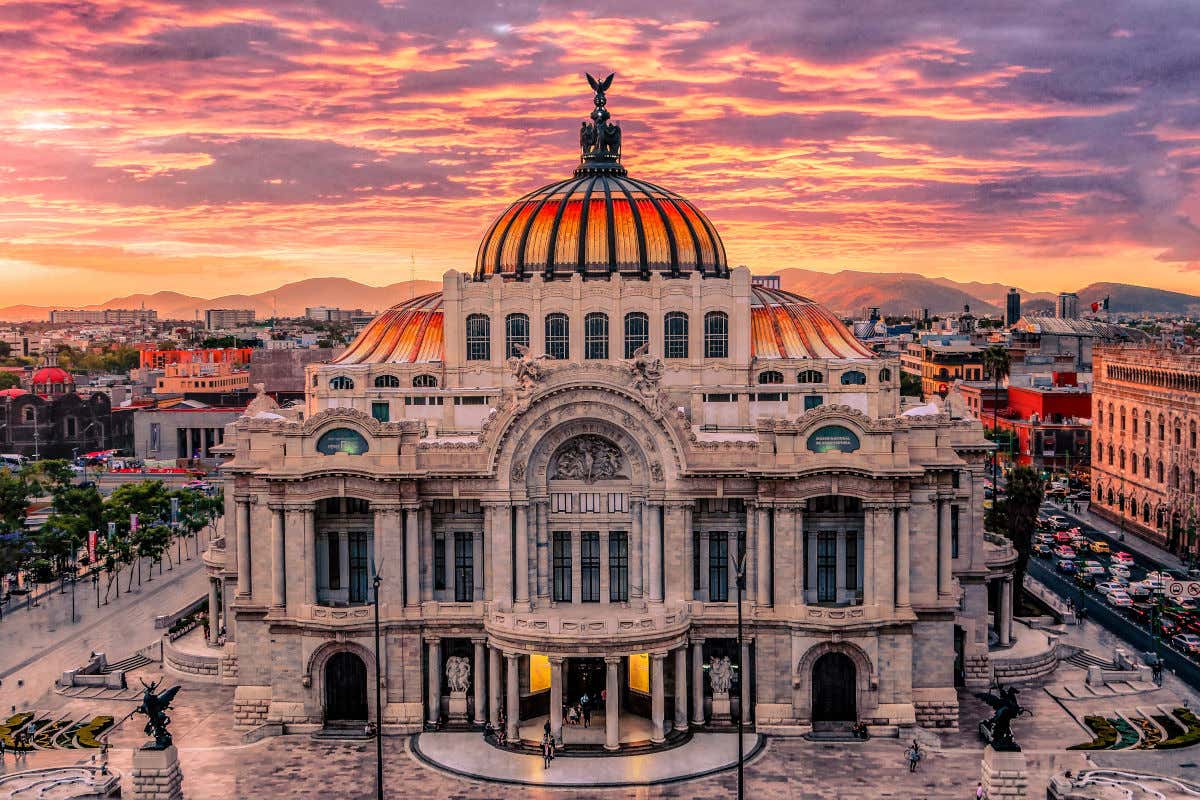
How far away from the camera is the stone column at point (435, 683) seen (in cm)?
7456

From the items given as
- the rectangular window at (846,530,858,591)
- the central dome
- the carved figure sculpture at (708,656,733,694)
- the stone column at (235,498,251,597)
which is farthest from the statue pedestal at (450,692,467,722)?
the central dome

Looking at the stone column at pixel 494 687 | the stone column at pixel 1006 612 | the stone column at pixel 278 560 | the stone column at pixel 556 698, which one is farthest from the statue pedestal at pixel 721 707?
the stone column at pixel 278 560

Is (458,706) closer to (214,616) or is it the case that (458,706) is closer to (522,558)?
(522,558)

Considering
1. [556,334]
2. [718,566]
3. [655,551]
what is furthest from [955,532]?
[556,334]

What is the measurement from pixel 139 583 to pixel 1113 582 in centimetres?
8332

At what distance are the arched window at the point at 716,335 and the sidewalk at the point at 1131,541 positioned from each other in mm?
50875

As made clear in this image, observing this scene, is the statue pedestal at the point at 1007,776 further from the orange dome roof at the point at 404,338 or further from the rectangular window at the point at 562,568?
the orange dome roof at the point at 404,338

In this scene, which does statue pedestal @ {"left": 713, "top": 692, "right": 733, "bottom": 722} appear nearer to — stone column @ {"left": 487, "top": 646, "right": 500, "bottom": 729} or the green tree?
stone column @ {"left": 487, "top": 646, "right": 500, "bottom": 729}

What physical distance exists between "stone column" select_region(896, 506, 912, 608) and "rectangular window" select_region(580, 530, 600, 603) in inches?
648

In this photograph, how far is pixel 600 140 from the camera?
96.6 meters

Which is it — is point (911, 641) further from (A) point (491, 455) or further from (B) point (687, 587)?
(A) point (491, 455)

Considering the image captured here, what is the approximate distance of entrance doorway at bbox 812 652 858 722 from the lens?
74062 mm

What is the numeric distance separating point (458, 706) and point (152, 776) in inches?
684

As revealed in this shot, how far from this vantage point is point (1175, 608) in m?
102
